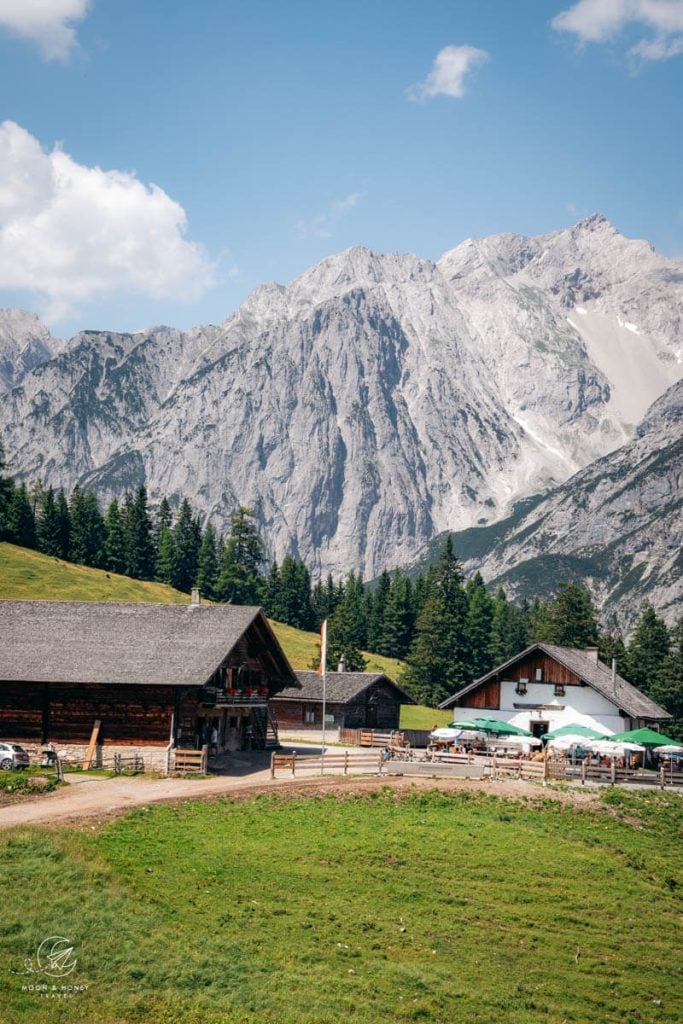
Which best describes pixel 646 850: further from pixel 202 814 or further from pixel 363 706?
pixel 363 706

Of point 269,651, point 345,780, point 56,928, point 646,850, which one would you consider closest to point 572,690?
point 269,651

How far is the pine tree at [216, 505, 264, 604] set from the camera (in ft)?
479

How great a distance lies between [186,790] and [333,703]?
127 feet

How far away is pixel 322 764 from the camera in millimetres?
46031

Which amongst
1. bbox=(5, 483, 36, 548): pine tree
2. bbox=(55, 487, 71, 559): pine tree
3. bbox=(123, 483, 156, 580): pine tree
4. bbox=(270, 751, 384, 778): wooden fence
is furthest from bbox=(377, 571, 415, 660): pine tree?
bbox=(270, 751, 384, 778): wooden fence

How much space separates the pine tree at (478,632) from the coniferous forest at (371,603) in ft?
0.76

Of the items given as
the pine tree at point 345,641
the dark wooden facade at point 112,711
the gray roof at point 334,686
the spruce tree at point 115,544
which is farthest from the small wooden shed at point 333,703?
the spruce tree at point 115,544

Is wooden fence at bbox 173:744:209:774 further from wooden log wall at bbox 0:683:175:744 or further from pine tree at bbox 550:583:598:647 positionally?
pine tree at bbox 550:583:598:647

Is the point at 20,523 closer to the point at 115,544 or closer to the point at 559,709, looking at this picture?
the point at 115,544

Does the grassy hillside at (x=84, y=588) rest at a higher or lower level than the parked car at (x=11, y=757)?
higher

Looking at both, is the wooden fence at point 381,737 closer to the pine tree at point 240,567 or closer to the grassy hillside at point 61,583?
the grassy hillside at point 61,583

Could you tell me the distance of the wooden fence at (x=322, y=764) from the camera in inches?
1779

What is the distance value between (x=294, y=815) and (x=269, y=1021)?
16.3 m

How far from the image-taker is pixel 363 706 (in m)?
80.2
